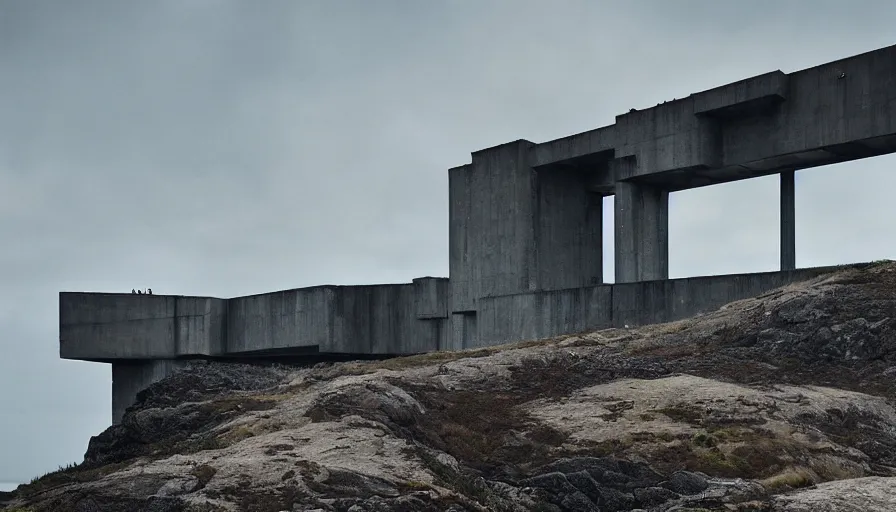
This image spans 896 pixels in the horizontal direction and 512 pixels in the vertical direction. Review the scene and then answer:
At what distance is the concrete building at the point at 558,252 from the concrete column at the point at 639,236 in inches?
2.2

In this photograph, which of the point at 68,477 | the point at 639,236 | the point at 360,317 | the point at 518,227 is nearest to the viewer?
the point at 68,477

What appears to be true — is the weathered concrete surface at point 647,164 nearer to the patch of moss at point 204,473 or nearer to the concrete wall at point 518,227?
the concrete wall at point 518,227

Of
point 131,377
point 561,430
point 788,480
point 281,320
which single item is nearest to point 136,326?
point 131,377

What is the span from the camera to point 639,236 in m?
36.6

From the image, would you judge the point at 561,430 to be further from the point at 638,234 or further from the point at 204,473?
the point at 638,234

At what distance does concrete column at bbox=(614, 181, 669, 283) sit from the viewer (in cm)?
3628

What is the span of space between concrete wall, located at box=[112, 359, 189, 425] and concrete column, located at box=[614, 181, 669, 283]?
2494 centimetres

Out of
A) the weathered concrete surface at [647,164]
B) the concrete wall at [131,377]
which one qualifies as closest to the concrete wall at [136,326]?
the concrete wall at [131,377]

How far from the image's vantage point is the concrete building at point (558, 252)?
31766 millimetres

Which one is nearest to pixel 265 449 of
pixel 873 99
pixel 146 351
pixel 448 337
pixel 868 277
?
pixel 868 277

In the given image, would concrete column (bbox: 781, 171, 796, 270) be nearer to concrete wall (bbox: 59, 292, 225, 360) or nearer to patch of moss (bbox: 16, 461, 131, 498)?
patch of moss (bbox: 16, 461, 131, 498)

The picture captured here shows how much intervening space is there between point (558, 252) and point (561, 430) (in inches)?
874

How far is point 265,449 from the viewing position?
16562mm

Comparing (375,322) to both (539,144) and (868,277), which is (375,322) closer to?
(539,144)
